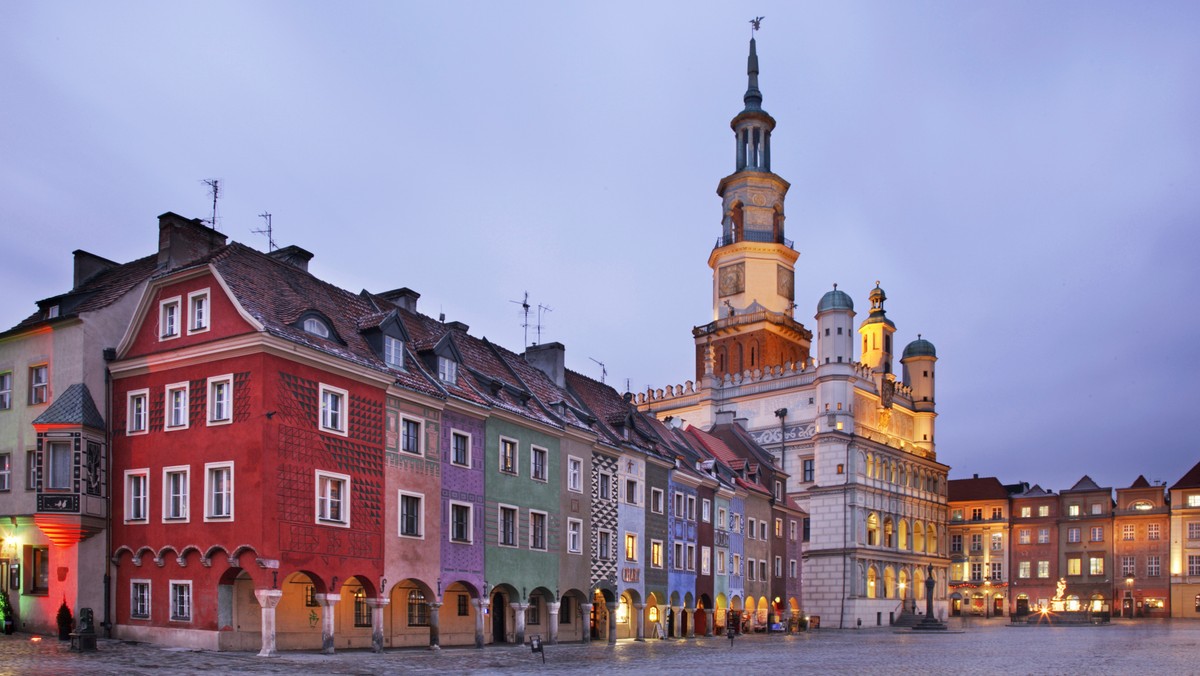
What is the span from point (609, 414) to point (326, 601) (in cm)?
2258

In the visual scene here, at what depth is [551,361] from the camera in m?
51.3

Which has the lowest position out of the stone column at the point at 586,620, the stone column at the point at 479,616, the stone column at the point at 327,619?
the stone column at the point at 586,620

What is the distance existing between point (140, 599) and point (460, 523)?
34.0ft

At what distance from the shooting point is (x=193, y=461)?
31.8 m

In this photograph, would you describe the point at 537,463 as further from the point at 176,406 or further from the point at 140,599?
the point at 140,599

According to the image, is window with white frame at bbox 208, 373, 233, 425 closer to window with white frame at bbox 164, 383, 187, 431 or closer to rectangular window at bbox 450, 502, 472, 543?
window with white frame at bbox 164, 383, 187, 431

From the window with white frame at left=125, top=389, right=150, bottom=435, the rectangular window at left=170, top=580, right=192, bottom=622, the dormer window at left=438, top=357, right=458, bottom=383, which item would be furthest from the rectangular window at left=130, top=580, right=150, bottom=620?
the dormer window at left=438, top=357, right=458, bottom=383

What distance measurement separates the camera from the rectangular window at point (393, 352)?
3597 centimetres

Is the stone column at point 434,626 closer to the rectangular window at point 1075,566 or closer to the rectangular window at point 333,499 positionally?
the rectangular window at point 333,499

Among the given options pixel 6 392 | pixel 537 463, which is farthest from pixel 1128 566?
pixel 6 392

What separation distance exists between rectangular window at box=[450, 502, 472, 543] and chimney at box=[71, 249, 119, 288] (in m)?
14.7

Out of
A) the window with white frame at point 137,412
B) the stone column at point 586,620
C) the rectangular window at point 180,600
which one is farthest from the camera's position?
the stone column at point 586,620

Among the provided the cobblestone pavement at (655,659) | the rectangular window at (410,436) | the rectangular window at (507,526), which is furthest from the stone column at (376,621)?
the rectangular window at (507,526)

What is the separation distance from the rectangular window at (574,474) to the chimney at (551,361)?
617cm
